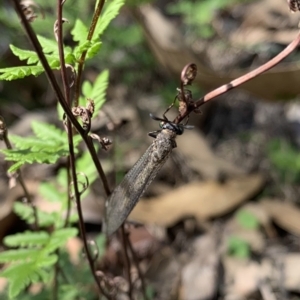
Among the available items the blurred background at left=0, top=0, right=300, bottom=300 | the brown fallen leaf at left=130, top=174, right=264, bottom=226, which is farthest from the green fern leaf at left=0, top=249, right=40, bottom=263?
the brown fallen leaf at left=130, top=174, right=264, bottom=226

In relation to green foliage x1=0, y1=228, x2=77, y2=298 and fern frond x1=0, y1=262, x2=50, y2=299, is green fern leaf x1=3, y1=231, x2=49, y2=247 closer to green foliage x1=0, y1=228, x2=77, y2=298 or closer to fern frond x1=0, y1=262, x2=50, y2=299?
green foliage x1=0, y1=228, x2=77, y2=298

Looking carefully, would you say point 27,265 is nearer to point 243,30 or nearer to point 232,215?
point 232,215

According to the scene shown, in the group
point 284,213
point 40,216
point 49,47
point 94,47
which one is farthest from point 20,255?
point 284,213

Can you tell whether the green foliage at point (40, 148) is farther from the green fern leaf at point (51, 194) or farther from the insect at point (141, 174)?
the green fern leaf at point (51, 194)

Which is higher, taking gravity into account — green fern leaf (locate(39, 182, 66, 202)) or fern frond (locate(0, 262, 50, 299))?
green fern leaf (locate(39, 182, 66, 202))

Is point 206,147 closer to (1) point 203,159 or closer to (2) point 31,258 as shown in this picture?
(1) point 203,159

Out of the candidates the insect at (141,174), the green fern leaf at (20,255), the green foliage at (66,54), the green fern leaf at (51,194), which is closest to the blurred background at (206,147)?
the green fern leaf at (51,194)
